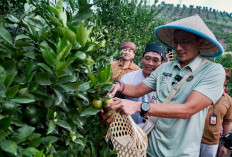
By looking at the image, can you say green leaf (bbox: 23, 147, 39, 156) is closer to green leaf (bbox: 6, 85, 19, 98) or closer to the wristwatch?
green leaf (bbox: 6, 85, 19, 98)

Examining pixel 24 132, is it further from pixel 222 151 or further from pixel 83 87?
pixel 222 151

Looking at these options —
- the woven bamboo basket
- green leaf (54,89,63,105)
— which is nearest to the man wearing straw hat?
the woven bamboo basket

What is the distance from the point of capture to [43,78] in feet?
3.09

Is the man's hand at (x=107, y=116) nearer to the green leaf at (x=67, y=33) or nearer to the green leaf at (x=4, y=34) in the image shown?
the green leaf at (x=67, y=33)

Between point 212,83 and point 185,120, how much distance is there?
37 cm

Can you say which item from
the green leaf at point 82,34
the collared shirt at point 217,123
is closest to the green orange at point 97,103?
the green leaf at point 82,34

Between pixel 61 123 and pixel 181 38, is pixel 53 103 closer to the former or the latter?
pixel 61 123

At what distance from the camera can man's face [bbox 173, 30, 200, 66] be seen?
185 cm

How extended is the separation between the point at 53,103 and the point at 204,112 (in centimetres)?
131

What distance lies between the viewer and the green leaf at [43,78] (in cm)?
92

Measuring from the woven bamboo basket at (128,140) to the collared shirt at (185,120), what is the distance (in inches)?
11.8

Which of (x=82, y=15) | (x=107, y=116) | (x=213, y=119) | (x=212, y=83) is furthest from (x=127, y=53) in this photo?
(x=82, y=15)

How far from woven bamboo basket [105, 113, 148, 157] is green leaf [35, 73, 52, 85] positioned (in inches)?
31.3

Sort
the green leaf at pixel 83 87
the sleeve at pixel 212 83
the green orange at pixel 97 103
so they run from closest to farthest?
the green leaf at pixel 83 87 → the green orange at pixel 97 103 → the sleeve at pixel 212 83
